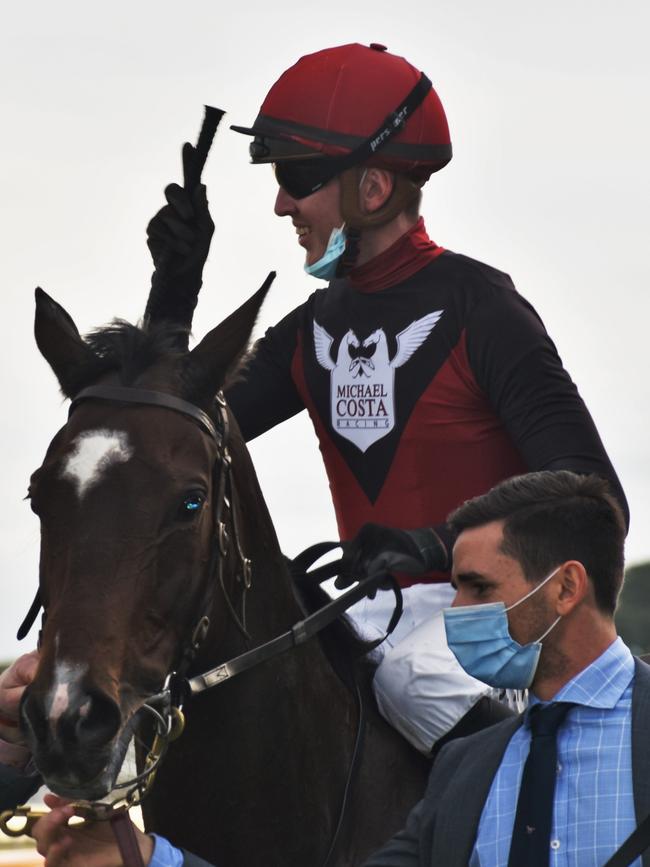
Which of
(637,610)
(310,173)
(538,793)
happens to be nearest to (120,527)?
(538,793)

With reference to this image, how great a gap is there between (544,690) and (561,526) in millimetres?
359

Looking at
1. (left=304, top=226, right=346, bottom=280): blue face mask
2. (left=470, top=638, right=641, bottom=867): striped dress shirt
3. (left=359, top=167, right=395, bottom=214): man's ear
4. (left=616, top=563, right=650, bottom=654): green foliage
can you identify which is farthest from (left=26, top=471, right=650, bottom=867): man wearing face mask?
(left=616, top=563, right=650, bottom=654): green foliage

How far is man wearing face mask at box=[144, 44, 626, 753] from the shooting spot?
499cm

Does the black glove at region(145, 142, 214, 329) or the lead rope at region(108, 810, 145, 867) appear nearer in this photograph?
the lead rope at region(108, 810, 145, 867)

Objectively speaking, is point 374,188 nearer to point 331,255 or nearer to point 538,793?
point 331,255

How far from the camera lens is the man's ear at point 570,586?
3.57 metres

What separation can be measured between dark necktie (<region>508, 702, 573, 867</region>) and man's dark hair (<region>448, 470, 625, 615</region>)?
27cm

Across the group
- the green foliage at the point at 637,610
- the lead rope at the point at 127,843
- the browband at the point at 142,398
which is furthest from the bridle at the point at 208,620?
the green foliage at the point at 637,610

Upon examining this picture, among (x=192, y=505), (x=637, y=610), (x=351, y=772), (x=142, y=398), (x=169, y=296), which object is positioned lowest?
(x=637, y=610)

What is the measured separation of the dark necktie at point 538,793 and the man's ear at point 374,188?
229cm

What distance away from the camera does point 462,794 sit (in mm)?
3609

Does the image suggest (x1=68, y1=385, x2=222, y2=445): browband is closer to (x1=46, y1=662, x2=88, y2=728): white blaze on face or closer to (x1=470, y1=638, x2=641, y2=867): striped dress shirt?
(x1=46, y1=662, x2=88, y2=728): white blaze on face

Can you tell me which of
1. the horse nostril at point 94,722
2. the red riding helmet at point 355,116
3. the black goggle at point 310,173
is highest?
the red riding helmet at point 355,116

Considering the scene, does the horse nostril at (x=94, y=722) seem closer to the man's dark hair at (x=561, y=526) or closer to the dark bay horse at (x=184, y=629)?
the dark bay horse at (x=184, y=629)
